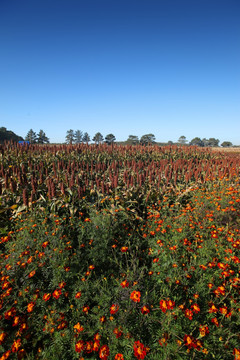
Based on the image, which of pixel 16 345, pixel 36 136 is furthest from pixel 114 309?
pixel 36 136

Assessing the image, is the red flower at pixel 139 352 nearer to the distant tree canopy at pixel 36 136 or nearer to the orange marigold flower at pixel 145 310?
the orange marigold flower at pixel 145 310

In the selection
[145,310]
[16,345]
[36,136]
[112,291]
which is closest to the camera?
[16,345]

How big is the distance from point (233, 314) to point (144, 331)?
110 cm

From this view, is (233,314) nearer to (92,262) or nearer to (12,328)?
(92,262)

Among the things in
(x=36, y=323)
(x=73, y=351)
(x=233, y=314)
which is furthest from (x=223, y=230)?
(x=36, y=323)

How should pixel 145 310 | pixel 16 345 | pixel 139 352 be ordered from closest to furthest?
pixel 139 352 < pixel 16 345 < pixel 145 310

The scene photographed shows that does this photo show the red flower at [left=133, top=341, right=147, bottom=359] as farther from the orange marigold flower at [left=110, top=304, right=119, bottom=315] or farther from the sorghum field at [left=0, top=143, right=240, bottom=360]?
the orange marigold flower at [left=110, top=304, right=119, bottom=315]

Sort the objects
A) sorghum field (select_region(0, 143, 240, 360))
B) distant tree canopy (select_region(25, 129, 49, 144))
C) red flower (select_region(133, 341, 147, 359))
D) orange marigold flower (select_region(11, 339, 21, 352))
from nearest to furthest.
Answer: red flower (select_region(133, 341, 147, 359)), orange marigold flower (select_region(11, 339, 21, 352)), sorghum field (select_region(0, 143, 240, 360)), distant tree canopy (select_region(25, 129, 49, 144))

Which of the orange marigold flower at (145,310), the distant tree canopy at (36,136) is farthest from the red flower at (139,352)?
the distant tree canopy at (36,136)

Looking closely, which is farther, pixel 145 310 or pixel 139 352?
pixel 145 310

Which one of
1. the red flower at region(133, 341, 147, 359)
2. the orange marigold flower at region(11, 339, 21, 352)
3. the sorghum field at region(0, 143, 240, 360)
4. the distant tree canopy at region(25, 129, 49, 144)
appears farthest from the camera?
the distant tree canopy at region(25, 129, 49, 144)

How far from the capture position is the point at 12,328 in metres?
2.32

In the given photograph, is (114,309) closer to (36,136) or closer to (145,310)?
(145,310)

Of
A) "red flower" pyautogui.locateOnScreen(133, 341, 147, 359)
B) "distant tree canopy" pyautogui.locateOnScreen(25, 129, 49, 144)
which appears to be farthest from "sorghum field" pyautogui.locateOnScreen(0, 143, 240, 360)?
"distant tree canopy" pyautogui.locateOnScreen(25, 129, 49, 144)
